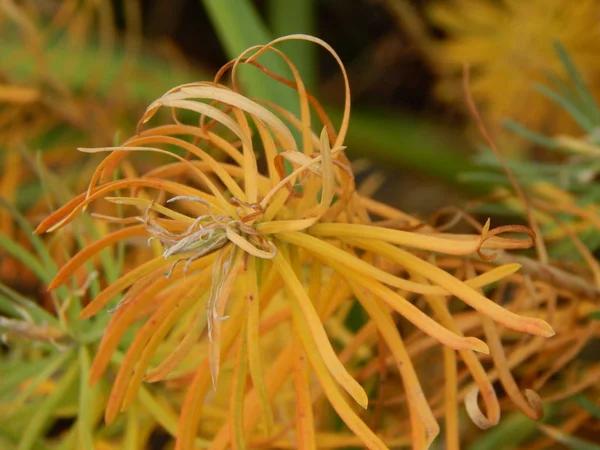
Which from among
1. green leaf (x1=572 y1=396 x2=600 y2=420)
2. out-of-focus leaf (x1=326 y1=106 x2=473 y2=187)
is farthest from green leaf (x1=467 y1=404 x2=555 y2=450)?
out-of-focus leaf (x1=326 y1=106 x2=473 y2=187)

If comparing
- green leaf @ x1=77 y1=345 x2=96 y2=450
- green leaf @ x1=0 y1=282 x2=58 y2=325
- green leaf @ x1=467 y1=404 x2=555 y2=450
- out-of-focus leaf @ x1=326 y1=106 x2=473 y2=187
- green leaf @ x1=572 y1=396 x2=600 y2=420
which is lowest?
out-of-focus leaf @ x1=326 y1=106 x2=473 y2=187

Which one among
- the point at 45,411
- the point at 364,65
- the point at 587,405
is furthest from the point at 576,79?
the point at 364,65

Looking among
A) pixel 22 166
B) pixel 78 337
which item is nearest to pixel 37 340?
pixel 78 337

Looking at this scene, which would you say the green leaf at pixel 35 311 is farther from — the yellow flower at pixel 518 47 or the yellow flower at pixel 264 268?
the yellow flower at pixel 518 47

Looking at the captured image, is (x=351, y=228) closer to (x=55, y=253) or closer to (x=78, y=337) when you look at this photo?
(x=78, y=337)

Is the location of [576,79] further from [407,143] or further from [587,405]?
[407,143]

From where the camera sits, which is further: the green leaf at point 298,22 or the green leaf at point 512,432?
the green leaf at point 298,22

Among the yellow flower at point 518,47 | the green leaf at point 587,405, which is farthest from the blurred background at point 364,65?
the green leaf at point 587,405

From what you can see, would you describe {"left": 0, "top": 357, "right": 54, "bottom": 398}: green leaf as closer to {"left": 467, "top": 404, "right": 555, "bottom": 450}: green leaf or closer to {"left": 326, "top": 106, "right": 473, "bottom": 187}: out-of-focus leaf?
{"left": 467, "top": 404, "right": 555, "bottom": 450}: green leaf

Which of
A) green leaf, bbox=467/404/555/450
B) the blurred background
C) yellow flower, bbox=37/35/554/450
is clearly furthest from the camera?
the blurred background
